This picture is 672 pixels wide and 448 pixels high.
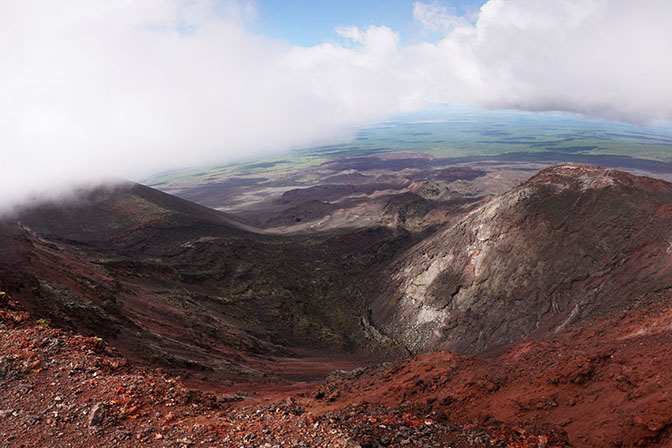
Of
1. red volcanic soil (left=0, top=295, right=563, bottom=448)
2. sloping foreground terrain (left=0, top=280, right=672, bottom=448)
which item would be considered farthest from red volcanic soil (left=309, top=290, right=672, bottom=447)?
red volcanic soil (left=0, top=295, right=563, bottom=448)

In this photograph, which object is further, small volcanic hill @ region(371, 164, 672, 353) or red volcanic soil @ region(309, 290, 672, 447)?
small volcanic hill @ region(371, 164, 672, 353)

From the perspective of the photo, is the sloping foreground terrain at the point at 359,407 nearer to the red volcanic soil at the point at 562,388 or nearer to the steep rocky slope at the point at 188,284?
the red volcanic soil at the point at 562,388

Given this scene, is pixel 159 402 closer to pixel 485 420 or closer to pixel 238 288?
pixel 485 420

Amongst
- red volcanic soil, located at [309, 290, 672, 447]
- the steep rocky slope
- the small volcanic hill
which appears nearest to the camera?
red volcanic soil, located at [309, 290, 672, 447]

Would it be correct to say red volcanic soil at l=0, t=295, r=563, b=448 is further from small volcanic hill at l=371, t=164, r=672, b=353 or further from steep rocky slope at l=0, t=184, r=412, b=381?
small volcanic hill at l=371, t=164, r=672, b=353

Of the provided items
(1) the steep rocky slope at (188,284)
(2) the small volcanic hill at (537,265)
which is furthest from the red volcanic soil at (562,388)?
(1) the steep rocky slope at (188,284)

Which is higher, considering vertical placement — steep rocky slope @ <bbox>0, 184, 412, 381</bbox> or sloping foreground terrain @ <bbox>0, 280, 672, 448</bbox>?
sloping foreground terrain @ <bbox>0, 280, 672, 448</bbox>

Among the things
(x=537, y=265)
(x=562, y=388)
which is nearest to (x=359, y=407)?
(x=562, y=388)

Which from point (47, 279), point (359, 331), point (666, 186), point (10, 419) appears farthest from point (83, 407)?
point (666, 186)

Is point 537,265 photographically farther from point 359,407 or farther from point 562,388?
point 359,407
